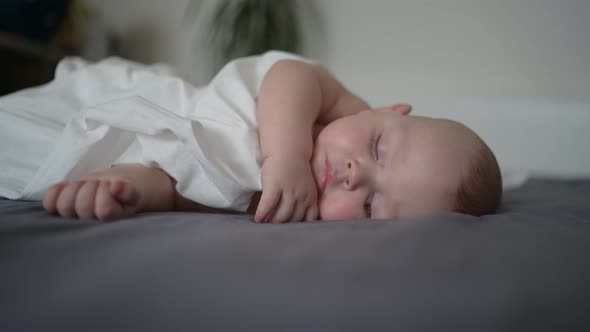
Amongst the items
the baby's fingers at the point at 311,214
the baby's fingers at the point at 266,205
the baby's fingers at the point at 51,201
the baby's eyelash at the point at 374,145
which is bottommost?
the baby's fingers at the point at 311,214

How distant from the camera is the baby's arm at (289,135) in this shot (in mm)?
598

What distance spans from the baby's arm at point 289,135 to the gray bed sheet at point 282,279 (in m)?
0.16

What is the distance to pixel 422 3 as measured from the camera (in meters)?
1.67

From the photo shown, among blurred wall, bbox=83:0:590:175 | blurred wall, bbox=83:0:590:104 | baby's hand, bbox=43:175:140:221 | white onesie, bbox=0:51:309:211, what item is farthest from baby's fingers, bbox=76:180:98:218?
blurred wall, bbox=83:0:590:104

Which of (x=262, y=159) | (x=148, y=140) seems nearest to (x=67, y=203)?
(x=148, y=140)

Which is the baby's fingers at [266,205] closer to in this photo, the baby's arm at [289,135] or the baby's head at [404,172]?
the baby's arm at [289,135]

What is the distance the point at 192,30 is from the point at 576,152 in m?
1.99

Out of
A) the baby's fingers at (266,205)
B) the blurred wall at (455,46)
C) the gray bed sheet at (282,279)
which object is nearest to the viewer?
the gray bed sheet at (282,279)

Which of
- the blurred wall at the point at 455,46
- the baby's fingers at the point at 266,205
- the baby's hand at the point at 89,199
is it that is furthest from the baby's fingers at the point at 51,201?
the blurred wall at the point at 455,46

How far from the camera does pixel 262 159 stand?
0.66 meters

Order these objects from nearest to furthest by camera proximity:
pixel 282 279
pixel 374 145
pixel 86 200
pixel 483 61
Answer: pixel 282 279, pixel 86 200, pixel 374 145, pixel 483 61

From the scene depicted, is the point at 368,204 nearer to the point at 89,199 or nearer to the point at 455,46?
the point at 89,199

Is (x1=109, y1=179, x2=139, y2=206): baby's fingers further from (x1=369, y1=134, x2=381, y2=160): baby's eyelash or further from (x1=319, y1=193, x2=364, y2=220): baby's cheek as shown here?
(x1=369, y1=134, x2=381, y2=160): baby's eyelash

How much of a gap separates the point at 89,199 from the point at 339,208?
395 mm
